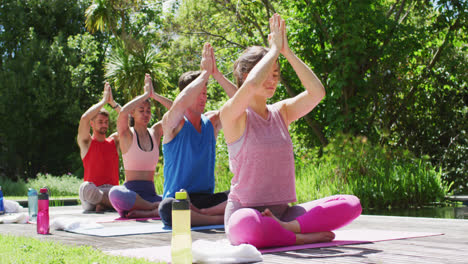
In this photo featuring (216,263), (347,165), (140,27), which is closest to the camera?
(216,263)

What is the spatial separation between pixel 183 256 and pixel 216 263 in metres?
0.25

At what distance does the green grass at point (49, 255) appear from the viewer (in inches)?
114

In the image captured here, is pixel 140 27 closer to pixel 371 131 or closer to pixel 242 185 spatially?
pixel 371 131

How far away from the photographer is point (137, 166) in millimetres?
6340

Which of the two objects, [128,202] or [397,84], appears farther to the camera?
[397,84]

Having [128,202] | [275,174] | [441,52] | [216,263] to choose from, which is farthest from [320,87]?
[441,52]

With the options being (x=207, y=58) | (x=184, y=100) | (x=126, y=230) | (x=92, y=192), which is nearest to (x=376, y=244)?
(x=207, y=58)

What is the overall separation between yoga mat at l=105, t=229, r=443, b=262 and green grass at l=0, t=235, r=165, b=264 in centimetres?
17

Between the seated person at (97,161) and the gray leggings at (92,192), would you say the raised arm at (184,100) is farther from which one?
the gray leggings at (92,192)

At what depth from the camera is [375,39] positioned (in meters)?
11.4

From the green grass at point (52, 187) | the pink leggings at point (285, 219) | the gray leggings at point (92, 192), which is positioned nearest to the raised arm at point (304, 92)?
the pink leggings at point (285, 219)

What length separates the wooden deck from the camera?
9.19 ft

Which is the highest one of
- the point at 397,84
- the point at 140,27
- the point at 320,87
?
the point at 140,27

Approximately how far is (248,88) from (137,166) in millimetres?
3534
